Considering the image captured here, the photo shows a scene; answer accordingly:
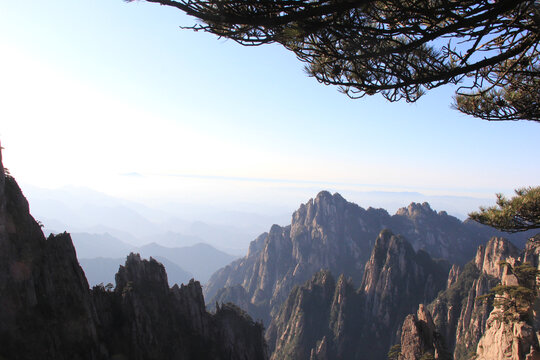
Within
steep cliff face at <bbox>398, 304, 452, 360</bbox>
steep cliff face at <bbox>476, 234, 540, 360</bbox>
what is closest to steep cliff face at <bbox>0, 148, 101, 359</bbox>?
steep cliff face at <bbox>476, 234, 540, 360</bbox>

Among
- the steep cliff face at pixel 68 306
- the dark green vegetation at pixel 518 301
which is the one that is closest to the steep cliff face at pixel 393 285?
the steep cliff face at pixel 68 306

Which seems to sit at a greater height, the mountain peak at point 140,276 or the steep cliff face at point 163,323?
the mountain peak at point 140,276

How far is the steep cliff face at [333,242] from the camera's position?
135875 millimetres

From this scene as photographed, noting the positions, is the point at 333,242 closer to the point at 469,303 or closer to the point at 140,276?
the point at 469,303

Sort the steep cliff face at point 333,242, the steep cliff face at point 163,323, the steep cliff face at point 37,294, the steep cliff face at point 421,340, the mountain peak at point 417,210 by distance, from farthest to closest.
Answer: the mountain peak at point 417,210 < the steep cliff face at point 333,242 < the steep cliff face at point 421,340 < the steep cliff face at point 163,323 < the steep cliff face at point 37,294

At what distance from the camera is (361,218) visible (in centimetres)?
15062

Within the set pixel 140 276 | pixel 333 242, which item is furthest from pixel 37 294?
pixel 333 242

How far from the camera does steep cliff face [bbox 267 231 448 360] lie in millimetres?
86250

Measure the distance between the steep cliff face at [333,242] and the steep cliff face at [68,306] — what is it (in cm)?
10232

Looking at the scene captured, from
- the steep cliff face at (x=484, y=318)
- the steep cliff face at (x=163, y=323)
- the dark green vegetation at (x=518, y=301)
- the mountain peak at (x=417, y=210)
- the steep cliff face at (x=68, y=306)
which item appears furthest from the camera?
the mountain peak at (x=417, y=210)

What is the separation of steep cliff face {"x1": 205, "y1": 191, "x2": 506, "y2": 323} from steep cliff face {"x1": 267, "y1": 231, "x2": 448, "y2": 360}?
35.7 metres

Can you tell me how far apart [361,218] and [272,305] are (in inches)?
2313

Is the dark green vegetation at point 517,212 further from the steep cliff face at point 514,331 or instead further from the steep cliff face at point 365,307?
the steep cliff face at point 365,307

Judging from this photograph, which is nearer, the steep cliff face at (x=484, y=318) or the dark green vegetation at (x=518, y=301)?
the steep cliff face at (x=484, y=318)
